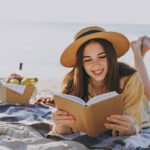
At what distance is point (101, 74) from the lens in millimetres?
2607

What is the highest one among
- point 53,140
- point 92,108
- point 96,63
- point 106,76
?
point 96,63

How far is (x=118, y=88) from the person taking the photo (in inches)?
105

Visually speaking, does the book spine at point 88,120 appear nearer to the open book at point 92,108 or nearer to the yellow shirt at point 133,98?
the open book at point 92,108

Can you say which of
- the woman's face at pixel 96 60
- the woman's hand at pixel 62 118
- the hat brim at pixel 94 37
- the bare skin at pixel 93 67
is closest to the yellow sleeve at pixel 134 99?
the bare skin at pixel 93 67

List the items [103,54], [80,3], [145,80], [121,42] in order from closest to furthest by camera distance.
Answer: [103,54], [121,42], [145,80], [80,3]

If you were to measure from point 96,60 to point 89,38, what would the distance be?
0.23 metres

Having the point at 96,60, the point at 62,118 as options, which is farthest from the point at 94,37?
the point at 62,118

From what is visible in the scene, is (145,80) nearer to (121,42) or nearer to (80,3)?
(121,42)

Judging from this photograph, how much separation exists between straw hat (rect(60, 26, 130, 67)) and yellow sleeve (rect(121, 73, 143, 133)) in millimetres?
388

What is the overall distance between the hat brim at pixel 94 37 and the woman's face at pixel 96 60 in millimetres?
95

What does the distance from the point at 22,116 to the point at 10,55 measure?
14.1 meters

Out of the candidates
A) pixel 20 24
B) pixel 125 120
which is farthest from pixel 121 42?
pixel 20 24

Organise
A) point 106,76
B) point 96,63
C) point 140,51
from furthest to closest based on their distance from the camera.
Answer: point 140,51
point 106,76
point 96,63

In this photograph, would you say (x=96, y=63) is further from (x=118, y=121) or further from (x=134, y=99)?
(x=118, y=121)
